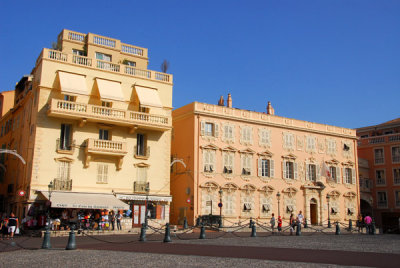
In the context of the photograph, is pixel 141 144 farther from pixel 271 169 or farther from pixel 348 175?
pixel 348 175

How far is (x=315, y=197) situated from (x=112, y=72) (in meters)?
23.4

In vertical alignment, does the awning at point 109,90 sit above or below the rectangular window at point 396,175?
above

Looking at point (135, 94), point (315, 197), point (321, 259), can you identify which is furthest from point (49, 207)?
point (315, 197)

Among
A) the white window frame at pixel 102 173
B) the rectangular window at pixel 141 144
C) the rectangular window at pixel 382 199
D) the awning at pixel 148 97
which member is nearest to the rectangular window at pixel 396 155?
the rectangular window at pixel 382 199

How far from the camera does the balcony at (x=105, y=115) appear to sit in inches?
1227

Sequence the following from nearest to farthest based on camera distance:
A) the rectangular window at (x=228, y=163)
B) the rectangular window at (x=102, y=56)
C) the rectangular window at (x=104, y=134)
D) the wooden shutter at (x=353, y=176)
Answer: the rectangular window at (x=104, y=134)
the rectangular window at (x=102, y=56)
the rectangular window at (x=228, y=163)
the wooden shutter at (x=353, y=176)

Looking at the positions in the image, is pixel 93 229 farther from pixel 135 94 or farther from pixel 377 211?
pixel 377 211

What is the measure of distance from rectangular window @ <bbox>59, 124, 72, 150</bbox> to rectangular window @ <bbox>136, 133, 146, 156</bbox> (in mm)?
5135

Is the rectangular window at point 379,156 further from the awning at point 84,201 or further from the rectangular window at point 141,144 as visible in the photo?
the awning at point 84,201

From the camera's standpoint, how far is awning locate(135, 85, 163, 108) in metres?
34.2

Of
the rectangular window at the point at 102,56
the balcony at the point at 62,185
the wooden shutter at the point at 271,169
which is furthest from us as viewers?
the wooden shutter at the point at 271,169

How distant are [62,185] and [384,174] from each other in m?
38.0

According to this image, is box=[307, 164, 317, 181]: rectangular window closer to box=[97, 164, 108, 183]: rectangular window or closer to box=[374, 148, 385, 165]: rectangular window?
box=[374, 148, 385, 165]: rectangular window

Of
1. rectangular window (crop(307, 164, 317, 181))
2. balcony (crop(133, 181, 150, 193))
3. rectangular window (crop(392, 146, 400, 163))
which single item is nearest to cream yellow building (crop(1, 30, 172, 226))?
→ balcony (crop(133, 181, 150, 193))
